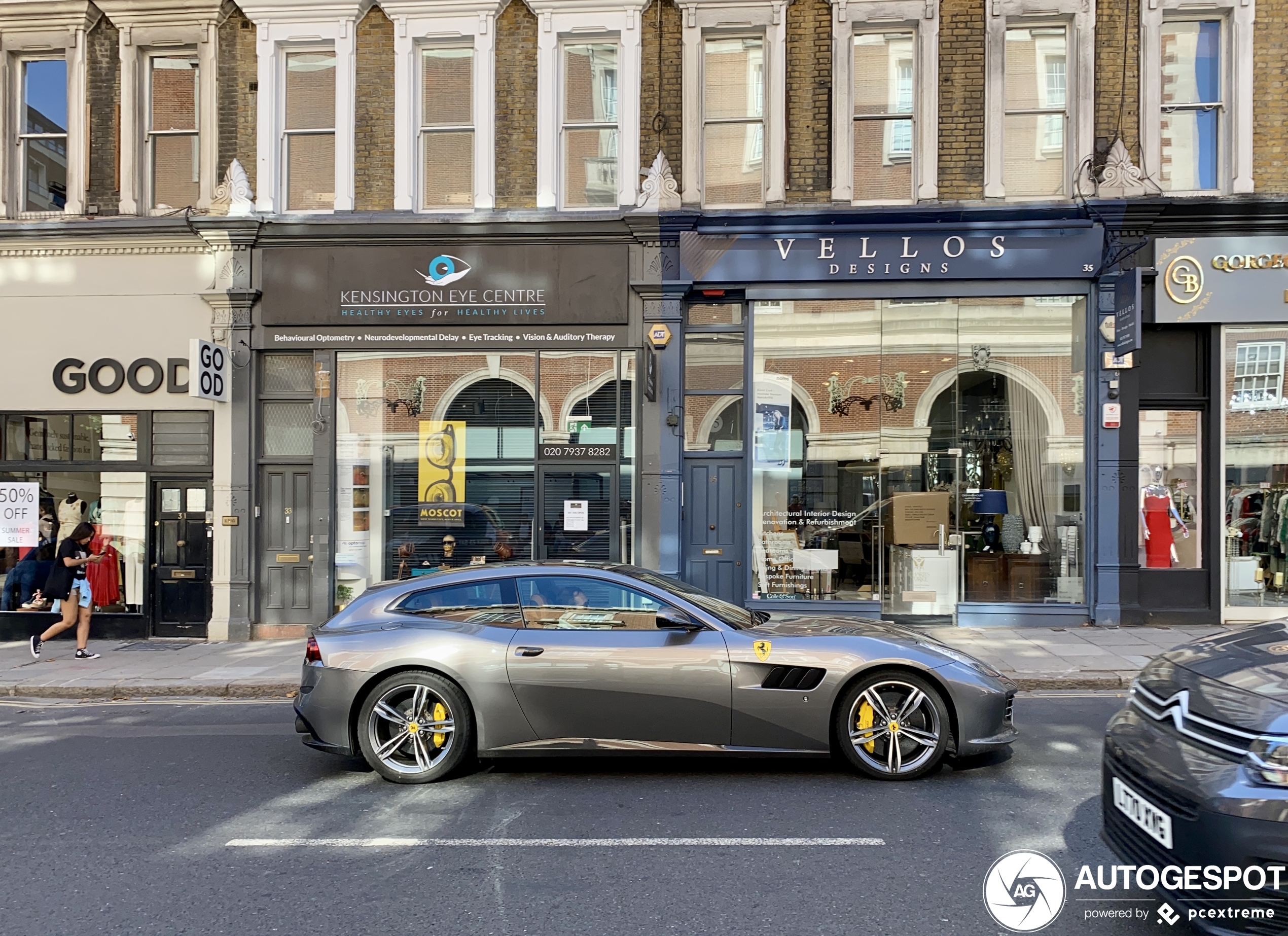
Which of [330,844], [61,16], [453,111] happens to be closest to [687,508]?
[453,111]

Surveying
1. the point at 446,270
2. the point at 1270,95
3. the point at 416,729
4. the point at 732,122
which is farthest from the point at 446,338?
the point at 1270,95

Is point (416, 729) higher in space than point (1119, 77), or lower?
lower

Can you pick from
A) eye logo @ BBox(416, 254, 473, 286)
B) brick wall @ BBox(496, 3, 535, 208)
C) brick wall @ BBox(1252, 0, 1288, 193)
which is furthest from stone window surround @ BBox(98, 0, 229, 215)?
brick wall @ BBox(1252, 0, 1288, 193)

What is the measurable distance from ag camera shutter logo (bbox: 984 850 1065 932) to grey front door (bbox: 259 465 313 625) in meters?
10.1

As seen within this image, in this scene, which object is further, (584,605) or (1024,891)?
(584,605)

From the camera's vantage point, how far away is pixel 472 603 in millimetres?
6137

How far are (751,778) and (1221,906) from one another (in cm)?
306

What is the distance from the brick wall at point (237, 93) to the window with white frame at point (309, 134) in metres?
0.44

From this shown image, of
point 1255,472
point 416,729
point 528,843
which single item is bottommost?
point 528,843

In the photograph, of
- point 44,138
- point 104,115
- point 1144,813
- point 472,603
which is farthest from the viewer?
point 44,138

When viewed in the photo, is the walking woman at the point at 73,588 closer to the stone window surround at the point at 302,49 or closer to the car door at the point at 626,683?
the stone window surround at the point at 302,49

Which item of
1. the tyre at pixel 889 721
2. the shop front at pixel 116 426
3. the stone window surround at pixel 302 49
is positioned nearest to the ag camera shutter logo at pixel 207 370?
the shop front at pixel 116 426

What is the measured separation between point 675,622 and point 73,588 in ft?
28.2
